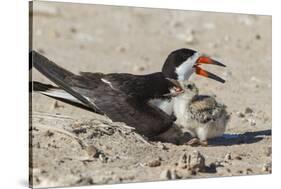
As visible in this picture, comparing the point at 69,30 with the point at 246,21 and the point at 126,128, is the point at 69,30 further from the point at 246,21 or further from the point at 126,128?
the point at 246,21

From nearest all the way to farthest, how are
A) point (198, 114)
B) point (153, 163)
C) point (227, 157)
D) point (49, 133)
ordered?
point (49, 133) → point (153, 163) → point (198, 114) → point (227, 157)

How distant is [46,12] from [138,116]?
87 centimetres

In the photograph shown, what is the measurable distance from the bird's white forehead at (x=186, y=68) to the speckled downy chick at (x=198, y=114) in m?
0.04

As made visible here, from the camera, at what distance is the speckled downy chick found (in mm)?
4273

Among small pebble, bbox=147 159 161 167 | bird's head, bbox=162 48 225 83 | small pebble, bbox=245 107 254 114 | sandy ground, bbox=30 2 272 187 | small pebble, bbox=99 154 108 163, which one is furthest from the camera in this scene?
small pebble, bbox=245 107 254 114

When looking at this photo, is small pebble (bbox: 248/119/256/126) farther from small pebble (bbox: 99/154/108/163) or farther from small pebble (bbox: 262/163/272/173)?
small pebble (bbox: 99/154/108/163)

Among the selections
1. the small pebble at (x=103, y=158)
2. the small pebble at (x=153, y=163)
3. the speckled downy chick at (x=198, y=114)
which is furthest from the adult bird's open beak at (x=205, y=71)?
the small pebble at (x=103, y=158)

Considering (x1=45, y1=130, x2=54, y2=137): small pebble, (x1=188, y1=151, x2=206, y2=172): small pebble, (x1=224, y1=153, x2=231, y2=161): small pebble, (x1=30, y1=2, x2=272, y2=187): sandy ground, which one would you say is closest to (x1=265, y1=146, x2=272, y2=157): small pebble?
(x1=30, y1=2, x2=272, y2=187): sandy ground

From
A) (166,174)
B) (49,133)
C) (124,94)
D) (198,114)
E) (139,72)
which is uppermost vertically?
(139,72)

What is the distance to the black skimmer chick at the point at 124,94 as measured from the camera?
4102 millimetres

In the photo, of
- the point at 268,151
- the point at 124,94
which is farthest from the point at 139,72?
the point at 268,151

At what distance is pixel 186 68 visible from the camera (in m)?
4.33

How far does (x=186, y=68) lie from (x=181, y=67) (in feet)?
0.12

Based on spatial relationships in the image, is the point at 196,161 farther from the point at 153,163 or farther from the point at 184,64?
the point at 184,64
